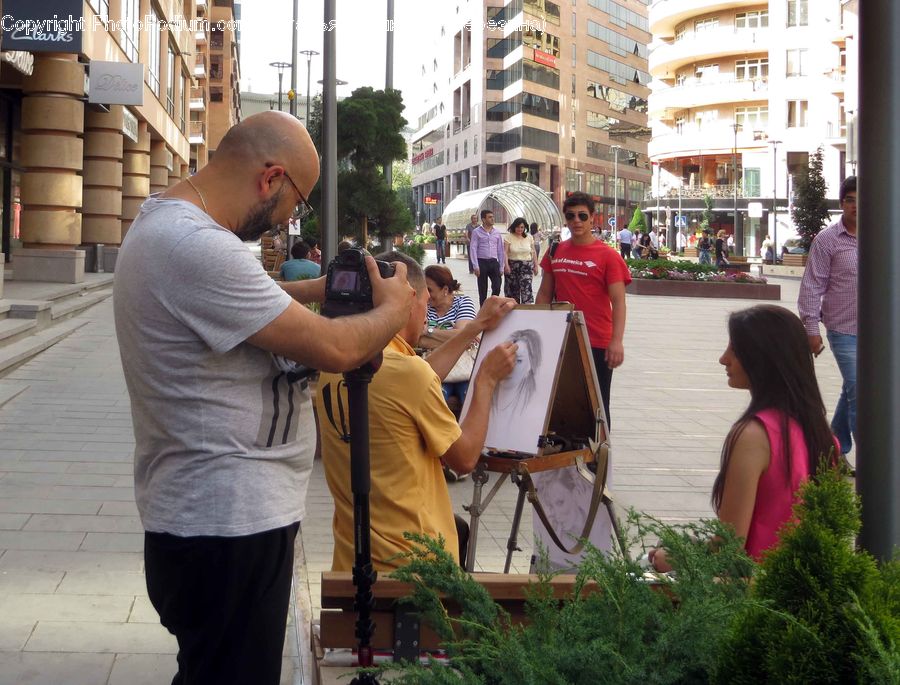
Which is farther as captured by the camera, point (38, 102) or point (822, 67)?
point (822, 67)

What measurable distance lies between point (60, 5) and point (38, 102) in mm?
2667

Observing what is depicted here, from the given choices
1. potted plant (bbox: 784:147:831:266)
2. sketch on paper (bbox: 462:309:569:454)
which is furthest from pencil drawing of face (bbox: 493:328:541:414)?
potted plant (bbox: 784:147:831:266)

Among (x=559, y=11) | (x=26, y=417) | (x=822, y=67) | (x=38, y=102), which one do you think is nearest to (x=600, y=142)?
(x=559, y=11)

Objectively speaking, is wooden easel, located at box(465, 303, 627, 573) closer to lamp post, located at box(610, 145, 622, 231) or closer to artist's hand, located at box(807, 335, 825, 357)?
artist's hand, located at box(807, 335, 825, 357)

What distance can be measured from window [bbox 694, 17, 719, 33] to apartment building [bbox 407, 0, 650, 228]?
1923cm

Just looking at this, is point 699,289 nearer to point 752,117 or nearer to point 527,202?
point 527,202

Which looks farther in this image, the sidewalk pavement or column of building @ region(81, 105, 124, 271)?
column of building @ region(81, 105, 124, 271)

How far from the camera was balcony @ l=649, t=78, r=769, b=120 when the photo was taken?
249 ft

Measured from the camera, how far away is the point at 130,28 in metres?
27.7

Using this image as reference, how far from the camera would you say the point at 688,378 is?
14312 mm

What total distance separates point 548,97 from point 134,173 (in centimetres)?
7613

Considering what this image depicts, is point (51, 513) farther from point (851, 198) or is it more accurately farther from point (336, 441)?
point (851, 198)

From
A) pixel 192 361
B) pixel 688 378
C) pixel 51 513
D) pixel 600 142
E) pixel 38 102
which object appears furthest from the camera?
pixel 600 142

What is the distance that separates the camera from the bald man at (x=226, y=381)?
92.9 inches
